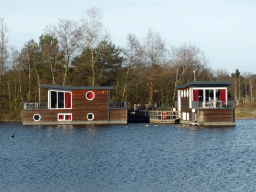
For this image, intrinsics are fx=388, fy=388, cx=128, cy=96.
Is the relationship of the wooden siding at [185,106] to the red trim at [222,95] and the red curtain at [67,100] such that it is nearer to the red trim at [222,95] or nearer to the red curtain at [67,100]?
the red trim at [222,95]

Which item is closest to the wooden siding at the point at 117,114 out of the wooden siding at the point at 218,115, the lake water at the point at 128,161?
the lake water at the point at 128,161

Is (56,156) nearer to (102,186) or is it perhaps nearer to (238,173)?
(102,186)

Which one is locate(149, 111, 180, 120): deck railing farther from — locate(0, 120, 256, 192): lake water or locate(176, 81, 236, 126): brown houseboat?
locate(0, 120, 256, 192): lake water

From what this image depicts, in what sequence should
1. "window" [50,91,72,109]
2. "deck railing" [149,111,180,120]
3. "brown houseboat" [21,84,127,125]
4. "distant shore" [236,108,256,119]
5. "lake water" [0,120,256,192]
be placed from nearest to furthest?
1. "lake water" [0,120,256,192]
2. "brown houseboat" [21,84,127,125]
3. "window" [50,91,72,109]
4. "deck railing" [149,111,180,120]
5. "distant shore" [236,108,256,119]

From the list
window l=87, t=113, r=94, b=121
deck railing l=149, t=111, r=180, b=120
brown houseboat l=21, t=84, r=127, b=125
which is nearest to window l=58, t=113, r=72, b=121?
brown houseboat l=21, t=84, r=127, b=125

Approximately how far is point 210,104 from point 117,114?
13.0 metres

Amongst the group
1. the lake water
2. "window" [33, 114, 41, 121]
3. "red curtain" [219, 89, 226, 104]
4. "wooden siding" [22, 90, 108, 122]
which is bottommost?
the lake water

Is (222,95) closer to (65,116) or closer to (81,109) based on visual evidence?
(81,109)

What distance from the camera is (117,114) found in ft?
177

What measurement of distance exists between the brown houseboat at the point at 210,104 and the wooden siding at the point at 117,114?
29.5 feet

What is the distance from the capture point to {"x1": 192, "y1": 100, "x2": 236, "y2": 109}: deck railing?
48497 mm

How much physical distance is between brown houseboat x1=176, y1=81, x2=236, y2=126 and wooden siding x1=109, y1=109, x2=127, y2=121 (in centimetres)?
898

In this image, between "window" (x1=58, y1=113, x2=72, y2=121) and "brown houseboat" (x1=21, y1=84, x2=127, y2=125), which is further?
"window" (x1=58, y1=113, x2=72, y2=121)

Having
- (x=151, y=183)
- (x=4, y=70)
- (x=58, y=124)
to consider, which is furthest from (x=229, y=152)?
(x=4, y=70)
